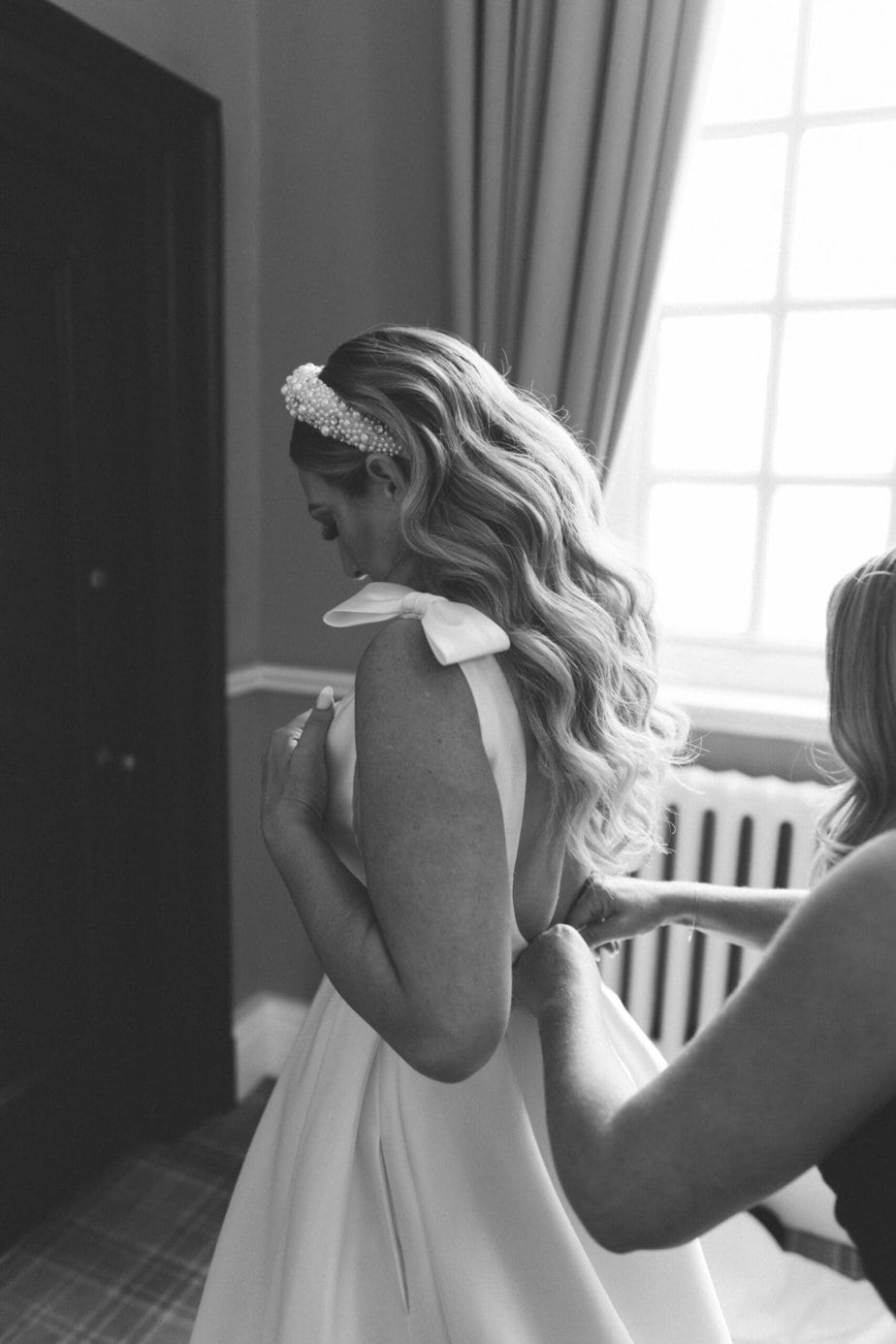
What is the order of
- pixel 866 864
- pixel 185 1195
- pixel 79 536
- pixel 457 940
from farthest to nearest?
pixel 185 1195, pixel 79 536, pixel 457 940, pixel 866 864

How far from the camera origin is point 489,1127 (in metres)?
1.18

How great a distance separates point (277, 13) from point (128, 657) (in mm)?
1633

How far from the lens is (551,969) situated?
3.77ft

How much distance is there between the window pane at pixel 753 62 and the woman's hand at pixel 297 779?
6.47ft

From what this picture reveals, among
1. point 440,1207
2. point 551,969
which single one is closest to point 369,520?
point 551,969

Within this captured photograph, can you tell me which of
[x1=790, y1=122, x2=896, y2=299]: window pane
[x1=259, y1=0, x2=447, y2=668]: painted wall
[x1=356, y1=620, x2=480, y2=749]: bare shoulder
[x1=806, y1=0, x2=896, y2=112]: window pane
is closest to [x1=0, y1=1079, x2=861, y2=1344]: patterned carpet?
[x1=259, y1=0, x2=447, y2=668]: painted wall

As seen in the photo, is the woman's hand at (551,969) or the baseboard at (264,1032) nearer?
the woman's hand at (551,969)

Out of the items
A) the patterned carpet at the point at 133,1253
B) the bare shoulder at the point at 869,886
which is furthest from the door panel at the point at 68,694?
the bare shoulder at the point at 869,886

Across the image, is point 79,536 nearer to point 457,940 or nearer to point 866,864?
point 457,940

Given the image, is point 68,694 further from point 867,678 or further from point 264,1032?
point 867,678

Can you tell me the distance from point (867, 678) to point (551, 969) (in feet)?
1.54

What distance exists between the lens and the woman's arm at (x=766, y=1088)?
0.70 metres

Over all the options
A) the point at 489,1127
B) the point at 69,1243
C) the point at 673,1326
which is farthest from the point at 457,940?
the point at 69,1243

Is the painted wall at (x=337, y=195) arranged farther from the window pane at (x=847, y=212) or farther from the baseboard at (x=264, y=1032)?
the baseboard at (x=264, y=1032)
